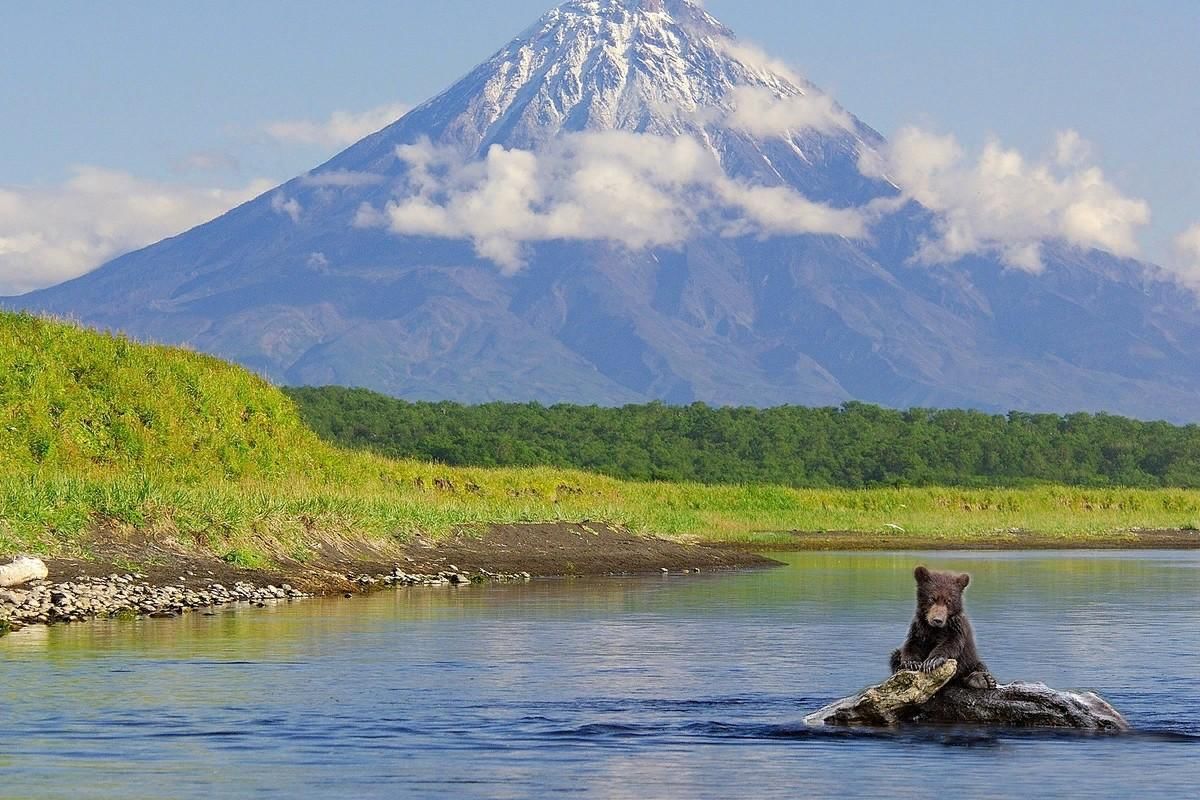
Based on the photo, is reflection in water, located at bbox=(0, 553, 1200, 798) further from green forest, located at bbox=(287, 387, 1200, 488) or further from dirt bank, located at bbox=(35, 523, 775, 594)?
green forest, located at bbox=(287, 387, 1200, 488)

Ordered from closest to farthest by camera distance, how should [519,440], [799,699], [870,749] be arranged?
[870,749] → [799,699] → [519,440]

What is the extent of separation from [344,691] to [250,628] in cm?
749

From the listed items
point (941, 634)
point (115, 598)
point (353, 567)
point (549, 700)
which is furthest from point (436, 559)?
point (941, 634)

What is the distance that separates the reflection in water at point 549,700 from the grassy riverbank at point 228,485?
4094mm

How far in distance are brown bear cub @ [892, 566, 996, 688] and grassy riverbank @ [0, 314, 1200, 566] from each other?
741 inches

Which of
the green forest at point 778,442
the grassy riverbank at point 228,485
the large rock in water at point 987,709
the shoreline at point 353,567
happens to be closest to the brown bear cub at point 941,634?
the large rock in water at point 987,709

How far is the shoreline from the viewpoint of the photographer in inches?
1255

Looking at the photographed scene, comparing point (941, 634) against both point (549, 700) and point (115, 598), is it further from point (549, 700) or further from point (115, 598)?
point (115, 598)

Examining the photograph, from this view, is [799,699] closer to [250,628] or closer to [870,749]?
[870,749]

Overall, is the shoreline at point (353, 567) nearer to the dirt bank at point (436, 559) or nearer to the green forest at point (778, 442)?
the dirt bank at point (436, 559)

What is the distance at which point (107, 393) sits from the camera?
51.7m

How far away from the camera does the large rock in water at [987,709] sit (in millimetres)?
19656

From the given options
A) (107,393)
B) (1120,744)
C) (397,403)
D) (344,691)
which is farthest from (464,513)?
(397,403)

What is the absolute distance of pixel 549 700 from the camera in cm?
2239
